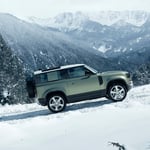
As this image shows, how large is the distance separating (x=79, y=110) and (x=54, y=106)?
1250mm

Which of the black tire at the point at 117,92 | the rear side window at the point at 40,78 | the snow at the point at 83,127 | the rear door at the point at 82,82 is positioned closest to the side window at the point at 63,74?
the rear door at the point at 82,82

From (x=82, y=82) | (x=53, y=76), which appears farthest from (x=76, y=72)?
(x=53, y=76)

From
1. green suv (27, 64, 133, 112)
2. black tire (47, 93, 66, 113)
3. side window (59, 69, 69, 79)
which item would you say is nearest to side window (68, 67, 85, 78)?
green suv (27, 64, 133, 112)

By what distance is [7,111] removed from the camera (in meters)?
20.2

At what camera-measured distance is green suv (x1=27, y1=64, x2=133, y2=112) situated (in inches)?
679

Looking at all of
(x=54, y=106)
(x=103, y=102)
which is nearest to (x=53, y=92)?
(x=54, y=106)

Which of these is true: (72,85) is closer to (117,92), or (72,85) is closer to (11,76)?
(117,92)

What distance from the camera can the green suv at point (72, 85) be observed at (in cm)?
1723

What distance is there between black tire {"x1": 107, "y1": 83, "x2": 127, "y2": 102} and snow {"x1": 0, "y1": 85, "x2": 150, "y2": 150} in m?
0.34

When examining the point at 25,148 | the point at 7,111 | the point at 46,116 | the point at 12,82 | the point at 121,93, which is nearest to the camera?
the point at 25,148

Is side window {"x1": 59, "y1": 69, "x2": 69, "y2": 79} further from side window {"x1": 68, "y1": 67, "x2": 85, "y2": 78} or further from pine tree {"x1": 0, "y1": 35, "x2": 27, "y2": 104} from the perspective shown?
pine tree {"x1": 0, "y1": 35, "x2": 27, "y2": 104}

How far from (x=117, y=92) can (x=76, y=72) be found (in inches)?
80.3

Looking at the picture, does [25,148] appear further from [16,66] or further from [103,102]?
[16,66]

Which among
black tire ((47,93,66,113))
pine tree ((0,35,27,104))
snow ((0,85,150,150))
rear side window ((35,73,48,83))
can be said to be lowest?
snow ((0,85,150,150))
